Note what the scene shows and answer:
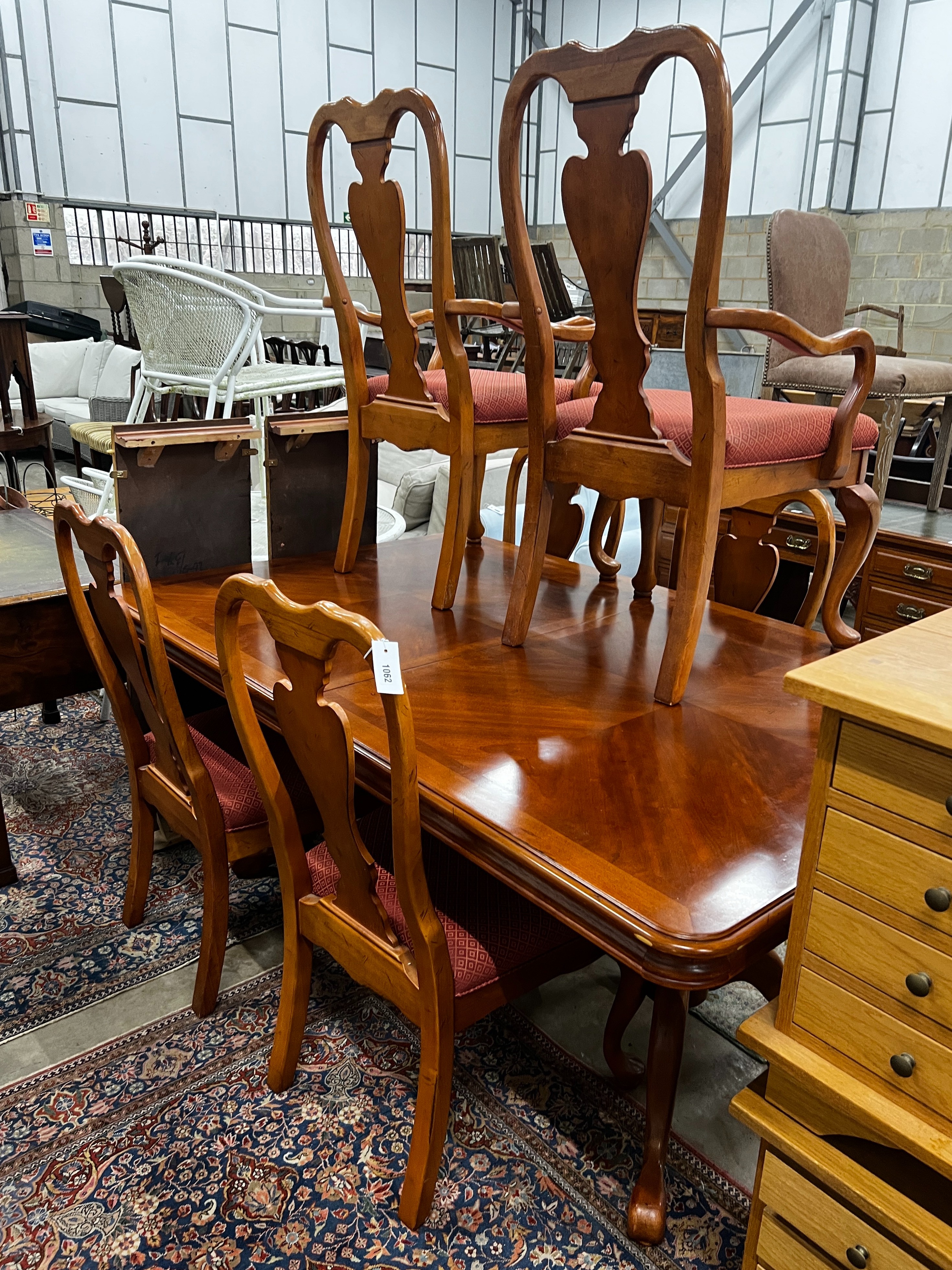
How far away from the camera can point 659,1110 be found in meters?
1.29

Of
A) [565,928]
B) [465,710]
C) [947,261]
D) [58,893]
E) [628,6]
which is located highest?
[628,6]

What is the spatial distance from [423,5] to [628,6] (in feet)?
7.64

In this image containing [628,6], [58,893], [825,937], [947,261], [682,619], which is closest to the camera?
[825,937]

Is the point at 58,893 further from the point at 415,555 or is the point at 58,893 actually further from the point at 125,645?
the point at 415,555

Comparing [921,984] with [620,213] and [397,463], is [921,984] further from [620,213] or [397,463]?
[397,463]

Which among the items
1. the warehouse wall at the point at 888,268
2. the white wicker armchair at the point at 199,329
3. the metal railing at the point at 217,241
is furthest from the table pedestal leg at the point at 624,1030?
the metal railing at the point at 217,241

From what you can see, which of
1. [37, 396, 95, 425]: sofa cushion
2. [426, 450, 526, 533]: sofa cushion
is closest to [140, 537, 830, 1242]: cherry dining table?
[426, 450, 526, 533]: sofa cushion

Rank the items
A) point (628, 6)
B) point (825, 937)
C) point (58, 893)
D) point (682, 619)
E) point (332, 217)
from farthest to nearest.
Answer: point (332, 217) → point (628, 6) → point (58, 893) → point (682, 619) → point (825, 937)

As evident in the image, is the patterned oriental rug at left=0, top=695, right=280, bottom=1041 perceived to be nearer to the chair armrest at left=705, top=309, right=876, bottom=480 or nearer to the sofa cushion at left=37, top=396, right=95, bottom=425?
the chair armrest at left=705, top=309, right=876, bottom=480

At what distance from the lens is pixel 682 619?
64.6 inches

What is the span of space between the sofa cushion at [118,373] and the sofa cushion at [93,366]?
0.19m

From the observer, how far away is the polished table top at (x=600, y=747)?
3.75ft

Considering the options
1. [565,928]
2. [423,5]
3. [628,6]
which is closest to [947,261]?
[628,6]

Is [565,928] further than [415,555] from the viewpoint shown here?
No
